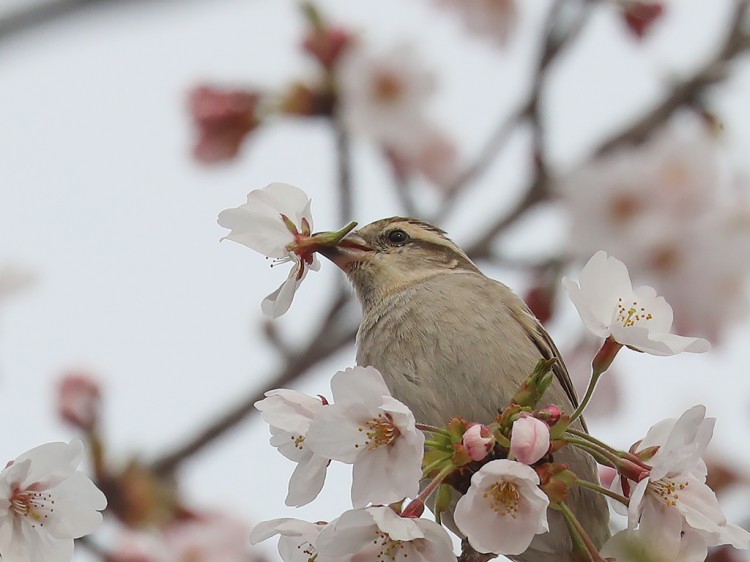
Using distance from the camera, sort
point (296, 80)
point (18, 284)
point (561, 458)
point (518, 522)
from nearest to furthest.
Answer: point (518, 522), point (561, 458), point (18, 284), point (296, 80)

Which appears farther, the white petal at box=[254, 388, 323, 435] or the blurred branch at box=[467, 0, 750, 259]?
the blurred branch at box=[467, 0, 750, 259]

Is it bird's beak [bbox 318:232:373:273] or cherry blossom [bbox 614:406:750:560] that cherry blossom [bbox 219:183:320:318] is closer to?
cherry blossom [bbox 614:406:750:560]

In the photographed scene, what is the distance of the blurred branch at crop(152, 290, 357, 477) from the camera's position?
353cm

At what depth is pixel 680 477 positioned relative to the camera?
162cm

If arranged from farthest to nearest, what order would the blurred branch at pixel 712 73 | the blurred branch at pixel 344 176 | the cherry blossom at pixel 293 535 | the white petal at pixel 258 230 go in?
the blurred branch at pixel 712 73 → the blurred branch at pixel 344 176 → the white petal at pixel 258 230 → the cherry blossom at pixel 293 535

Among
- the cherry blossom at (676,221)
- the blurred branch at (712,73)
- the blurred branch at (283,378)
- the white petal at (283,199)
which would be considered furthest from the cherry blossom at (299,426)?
the blurred branch at (712,73)

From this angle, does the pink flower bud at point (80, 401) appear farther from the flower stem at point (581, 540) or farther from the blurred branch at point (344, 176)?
the flower stem at point (581, 540)

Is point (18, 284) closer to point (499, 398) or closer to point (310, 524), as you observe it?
point (499, 398)

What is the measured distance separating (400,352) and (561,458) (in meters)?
0.46

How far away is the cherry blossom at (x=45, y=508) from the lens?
5.23 feet

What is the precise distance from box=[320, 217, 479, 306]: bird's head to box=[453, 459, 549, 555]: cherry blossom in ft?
5.00

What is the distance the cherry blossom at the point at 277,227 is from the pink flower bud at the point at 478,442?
0.41 meters

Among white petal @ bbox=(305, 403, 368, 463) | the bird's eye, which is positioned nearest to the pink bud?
white petal @ bbox=(305, 403, 368, 463)

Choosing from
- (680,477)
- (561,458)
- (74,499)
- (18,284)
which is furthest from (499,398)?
(18,284)
